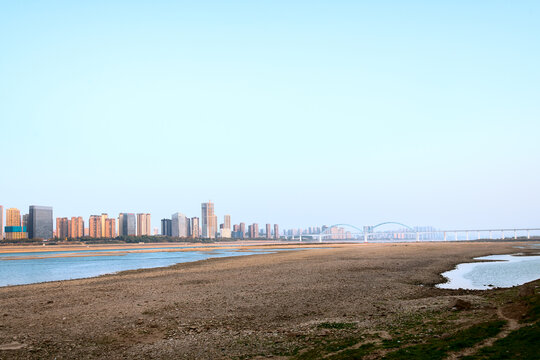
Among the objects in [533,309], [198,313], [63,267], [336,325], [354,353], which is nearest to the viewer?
[354,353]

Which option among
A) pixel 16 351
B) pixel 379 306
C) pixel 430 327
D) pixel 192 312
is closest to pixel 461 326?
pixel 430 327

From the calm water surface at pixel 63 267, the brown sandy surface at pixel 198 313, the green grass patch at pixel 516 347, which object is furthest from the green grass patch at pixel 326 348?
the calm water surface at pixel 63 267

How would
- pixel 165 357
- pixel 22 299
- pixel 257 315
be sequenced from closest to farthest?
pixel 165 357
pixel 257 315
pixel 22 299

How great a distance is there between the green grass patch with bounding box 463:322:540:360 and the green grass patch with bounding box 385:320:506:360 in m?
0.71

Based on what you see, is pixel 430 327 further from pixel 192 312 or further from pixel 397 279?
pixel 397 279

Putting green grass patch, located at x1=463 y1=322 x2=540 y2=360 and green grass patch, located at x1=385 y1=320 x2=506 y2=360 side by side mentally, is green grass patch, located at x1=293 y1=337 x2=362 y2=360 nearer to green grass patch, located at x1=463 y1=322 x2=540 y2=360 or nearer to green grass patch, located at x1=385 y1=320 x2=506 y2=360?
green grass patch, located at x1=385 y1=320 x2=506 y2=360

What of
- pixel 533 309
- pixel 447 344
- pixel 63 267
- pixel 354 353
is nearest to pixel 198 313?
pixel 354 353

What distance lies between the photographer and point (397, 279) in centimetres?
3466

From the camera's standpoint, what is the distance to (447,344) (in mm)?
12891

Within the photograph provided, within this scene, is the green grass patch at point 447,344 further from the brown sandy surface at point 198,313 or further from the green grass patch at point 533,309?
the brown sandy surface at point 198,313

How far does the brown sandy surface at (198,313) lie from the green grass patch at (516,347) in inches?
209

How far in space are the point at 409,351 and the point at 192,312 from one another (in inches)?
529

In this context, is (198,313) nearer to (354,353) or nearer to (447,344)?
(354,353)

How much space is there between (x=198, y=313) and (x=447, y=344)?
13.7 meters
